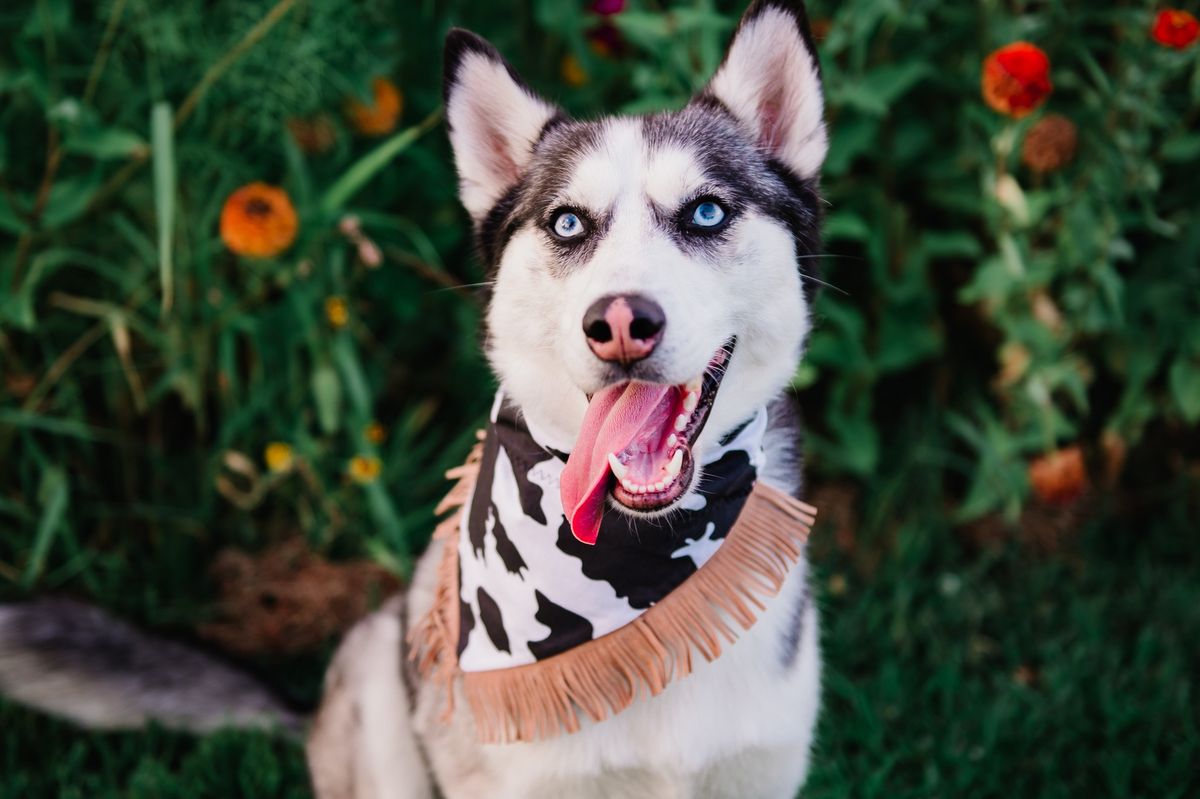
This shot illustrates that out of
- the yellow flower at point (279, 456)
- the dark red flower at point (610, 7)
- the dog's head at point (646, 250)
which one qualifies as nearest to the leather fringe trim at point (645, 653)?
the dog's head at point (646, 250)

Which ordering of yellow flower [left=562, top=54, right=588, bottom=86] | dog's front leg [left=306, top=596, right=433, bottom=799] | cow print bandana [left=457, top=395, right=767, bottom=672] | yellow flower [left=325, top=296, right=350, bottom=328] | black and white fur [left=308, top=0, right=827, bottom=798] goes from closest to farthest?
black and white fur [left=308, top=0, right=827, bottom=798], cow print bandana [left=457, top=395, right=767, bottom=672], dog's front leg [left=306, top=596, right=433, bottom=799], yellow flower [left=325, top=296, right=350, bottom=328], yellow flower [left=562, top=54, right=588, bottom=86]

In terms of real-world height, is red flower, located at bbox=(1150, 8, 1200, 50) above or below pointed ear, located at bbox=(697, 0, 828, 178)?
above

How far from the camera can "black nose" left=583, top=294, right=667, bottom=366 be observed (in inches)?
68.2

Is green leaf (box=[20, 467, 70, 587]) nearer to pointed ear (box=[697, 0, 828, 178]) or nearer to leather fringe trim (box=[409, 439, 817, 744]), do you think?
leather fringe trim (box=[409, 439, 817, 744])

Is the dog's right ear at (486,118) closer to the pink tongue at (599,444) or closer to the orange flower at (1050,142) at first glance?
the pink tongue at (599,444)

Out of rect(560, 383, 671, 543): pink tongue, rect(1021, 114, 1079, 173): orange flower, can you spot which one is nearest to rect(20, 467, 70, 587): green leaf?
rect(560, 383, 671, 543): pink tongue

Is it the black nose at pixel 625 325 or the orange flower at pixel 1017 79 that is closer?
the black nose at pixel 625 325

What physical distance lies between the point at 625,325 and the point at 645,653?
774mm

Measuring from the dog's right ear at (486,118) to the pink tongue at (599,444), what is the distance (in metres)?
0.68

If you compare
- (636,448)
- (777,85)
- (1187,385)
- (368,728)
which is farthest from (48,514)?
(1187,385)

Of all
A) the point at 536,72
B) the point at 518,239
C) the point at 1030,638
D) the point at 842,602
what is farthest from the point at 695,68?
the point at 1030,638

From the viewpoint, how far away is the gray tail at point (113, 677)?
8.76 ft

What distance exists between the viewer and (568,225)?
2086 millimetres

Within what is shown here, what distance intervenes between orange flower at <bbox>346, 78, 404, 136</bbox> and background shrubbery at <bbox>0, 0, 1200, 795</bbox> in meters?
0.02
